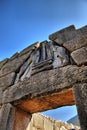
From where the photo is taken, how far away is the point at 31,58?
3.04 m

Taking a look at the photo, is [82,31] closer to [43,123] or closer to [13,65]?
[13,65]

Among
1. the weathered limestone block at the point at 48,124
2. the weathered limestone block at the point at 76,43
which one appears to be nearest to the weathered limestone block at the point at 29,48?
the weathered limestone block at the point at 76,43

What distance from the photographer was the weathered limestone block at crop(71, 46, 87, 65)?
221 centimetres

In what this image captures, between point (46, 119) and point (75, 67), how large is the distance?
2308mm

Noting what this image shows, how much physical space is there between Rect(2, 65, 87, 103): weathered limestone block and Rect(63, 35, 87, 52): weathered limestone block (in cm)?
36

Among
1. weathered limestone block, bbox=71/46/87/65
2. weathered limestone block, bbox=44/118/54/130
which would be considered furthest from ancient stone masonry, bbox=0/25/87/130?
weathered limestone block, bbox=44/118/54/130

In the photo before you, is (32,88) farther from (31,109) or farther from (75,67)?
(75,67)

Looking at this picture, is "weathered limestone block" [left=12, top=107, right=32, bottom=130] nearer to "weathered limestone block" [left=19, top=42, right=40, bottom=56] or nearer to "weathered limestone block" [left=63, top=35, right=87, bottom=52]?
"weathered limestone block" [left=19, top=42, right=40, bottom=56]

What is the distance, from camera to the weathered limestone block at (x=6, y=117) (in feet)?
7.68

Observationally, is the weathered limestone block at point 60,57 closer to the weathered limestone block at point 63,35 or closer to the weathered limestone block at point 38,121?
the weathered limestone block at point 63,35

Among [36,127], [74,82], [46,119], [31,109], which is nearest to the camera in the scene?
[74,82]

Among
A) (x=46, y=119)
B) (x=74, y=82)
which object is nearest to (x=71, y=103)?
(x=74, y=82)

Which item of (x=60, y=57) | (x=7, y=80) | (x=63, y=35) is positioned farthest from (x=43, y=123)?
(x=63, y=35)

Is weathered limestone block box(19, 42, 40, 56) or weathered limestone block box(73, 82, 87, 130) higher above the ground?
weathered limestone block box(19, 42, 40, 56)
